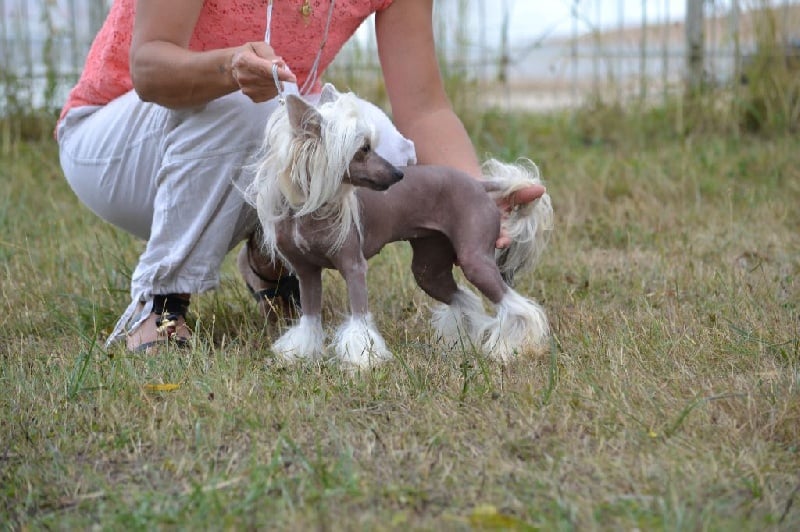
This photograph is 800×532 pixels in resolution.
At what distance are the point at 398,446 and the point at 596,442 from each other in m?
0.40

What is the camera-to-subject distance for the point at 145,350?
9.39 ft

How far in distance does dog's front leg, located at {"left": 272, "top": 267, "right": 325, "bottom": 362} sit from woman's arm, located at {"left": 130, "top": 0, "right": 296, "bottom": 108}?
49 centimetres

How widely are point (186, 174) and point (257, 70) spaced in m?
0.60

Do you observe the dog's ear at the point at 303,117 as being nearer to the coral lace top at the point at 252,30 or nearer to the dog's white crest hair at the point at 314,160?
the dog's white crest hair at the point at 314,160

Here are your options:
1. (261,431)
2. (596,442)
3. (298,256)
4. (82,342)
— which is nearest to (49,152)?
(82,342)

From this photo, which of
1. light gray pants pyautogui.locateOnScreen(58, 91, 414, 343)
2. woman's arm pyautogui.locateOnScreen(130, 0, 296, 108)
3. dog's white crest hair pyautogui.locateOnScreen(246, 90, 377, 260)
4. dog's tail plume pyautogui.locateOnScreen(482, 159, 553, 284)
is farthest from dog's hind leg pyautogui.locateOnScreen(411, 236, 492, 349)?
woman's arm pyautogui.locateOnScreen(130, 0, 296, 108)

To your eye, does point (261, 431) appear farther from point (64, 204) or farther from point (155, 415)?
point (64, 204)

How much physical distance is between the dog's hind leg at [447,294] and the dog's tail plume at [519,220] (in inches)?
5.5

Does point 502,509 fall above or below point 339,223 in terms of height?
below

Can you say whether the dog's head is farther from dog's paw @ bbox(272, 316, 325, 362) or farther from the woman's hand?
dog's paw @ bbox(272, 316, 325, 362)

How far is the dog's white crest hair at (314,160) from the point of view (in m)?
2.38

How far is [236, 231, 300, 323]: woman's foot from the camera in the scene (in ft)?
10.5

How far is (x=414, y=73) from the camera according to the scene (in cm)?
316

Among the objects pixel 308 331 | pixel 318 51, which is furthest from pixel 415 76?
pixel 308 331
